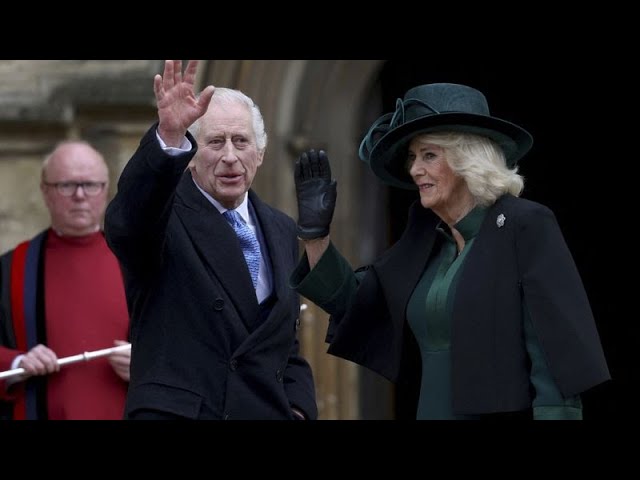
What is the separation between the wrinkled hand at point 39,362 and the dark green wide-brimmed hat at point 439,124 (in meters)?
1.67

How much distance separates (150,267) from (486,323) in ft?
2.93

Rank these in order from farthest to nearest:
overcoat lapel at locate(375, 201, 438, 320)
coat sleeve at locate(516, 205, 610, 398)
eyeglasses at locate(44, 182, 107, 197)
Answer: eyeglasses at locate(44, 182, 107, 197)
overcoat lapel at locate(375, 201, 438, 320)
coat sleeve at locate(516, 205, 610, 398)

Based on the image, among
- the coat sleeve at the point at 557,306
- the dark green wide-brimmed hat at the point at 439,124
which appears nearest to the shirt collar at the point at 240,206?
the dark green wide-brimmed hat at the point at 439,124

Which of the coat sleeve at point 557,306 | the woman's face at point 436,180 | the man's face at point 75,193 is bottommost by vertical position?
the coat sleeve at point 557,306

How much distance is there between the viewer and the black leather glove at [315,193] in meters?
5.31

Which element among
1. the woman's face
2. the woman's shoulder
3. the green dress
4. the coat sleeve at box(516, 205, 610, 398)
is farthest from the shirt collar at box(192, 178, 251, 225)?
the coat sleeve at box(516, 205, 610, 398)

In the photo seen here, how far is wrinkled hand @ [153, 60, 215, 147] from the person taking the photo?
5.07m

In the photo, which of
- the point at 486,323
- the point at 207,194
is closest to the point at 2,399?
the point at 207,194

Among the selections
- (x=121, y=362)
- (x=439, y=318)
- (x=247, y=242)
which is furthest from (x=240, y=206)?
(x=121, y=362)

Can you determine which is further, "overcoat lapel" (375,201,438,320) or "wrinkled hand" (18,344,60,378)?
"wrinkled hand" (18,344,60,378)

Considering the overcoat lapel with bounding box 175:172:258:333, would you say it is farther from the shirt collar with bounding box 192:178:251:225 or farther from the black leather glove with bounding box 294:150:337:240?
the black leather glove with bounding box 294:150:337:240

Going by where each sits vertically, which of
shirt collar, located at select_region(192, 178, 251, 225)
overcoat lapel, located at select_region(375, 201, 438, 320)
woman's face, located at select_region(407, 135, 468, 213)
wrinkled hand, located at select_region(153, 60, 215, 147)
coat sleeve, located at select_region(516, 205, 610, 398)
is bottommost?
coat sleeve, located at select_region(516, 205, 610, 398)

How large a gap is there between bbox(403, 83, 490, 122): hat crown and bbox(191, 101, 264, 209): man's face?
17.8 inches

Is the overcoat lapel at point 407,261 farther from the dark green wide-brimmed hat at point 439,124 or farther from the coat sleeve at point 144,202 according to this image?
the coat sleeve at point 144,202
